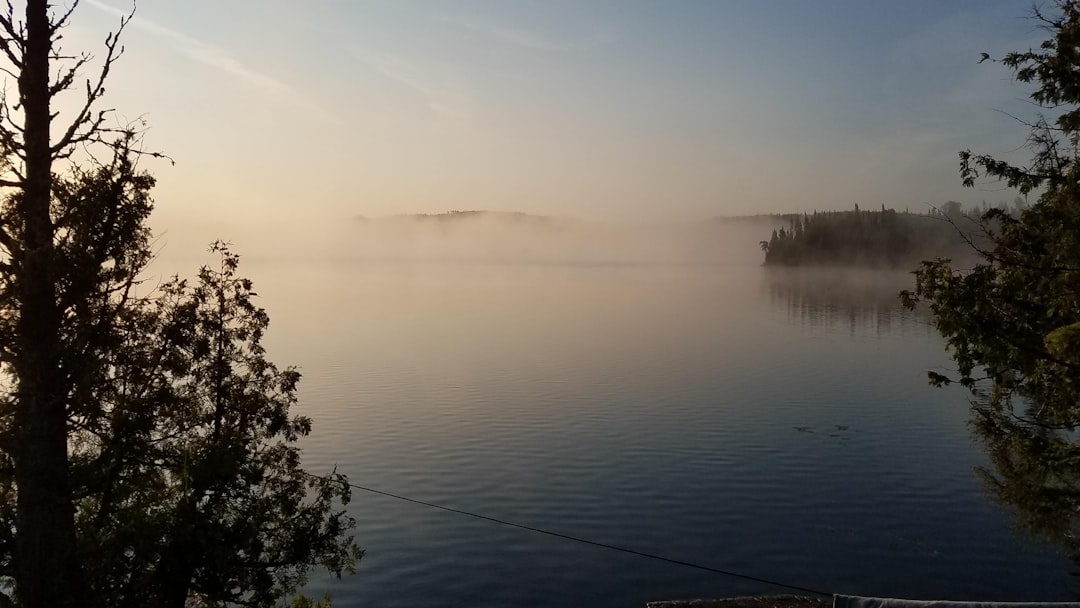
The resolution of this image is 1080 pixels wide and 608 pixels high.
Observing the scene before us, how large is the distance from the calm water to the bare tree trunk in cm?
1429

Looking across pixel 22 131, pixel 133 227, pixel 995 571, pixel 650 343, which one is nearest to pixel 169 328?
pixel 133 227

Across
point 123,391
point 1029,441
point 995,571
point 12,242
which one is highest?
point 12,242

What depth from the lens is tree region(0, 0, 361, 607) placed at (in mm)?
15406

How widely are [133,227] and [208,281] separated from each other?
5.85 metres

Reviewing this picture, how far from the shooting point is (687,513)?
3734 cm

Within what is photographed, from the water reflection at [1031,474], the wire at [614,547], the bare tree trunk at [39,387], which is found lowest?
the wire at [614,547]

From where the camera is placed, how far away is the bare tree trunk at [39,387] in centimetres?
1530

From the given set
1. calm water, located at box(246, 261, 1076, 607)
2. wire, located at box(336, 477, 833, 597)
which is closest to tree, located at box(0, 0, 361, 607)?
calm water, located at box(246, 261, 1076, 607)

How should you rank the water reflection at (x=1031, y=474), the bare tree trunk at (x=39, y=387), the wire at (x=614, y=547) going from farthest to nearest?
the wire at (x=614, y=547)
the water reflection at (x=1031, y=474)
the bare tree trunk at (x=39, y=387)

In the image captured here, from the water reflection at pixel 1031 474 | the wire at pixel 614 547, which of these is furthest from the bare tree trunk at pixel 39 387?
the water reflection at pixel 1031 474

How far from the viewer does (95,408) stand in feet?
53.8

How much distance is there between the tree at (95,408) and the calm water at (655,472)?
11401mm

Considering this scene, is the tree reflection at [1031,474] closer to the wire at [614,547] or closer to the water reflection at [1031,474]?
the water reflection at [1031,474]

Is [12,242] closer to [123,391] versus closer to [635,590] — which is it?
[123,391]
